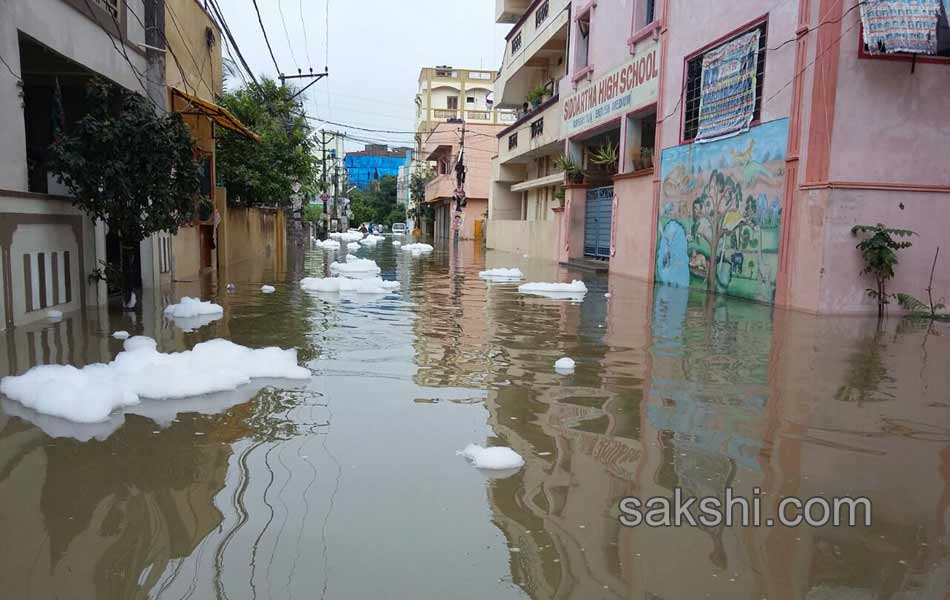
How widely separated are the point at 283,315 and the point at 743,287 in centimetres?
807

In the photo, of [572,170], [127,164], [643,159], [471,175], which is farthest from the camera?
[471,175]

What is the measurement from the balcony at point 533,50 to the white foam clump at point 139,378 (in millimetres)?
21024

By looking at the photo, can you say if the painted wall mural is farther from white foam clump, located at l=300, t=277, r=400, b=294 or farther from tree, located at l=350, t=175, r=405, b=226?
tree, located at l=350, t=175, r=405, b=226

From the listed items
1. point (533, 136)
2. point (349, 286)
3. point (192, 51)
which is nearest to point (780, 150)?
point (349, 286)

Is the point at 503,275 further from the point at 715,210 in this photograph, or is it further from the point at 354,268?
the point at 715,210

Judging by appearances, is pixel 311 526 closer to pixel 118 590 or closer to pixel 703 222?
pixel 118 590

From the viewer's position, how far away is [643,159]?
18.5 m

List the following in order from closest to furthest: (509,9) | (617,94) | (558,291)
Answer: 1. (558,291)
2. (617,94)
3. (509,9)

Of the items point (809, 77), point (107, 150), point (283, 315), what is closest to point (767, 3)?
point (809, 77)

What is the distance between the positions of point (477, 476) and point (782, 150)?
9.87 meters

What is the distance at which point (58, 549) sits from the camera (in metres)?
2.97

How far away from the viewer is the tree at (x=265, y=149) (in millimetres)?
20312

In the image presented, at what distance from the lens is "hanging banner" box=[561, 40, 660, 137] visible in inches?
692

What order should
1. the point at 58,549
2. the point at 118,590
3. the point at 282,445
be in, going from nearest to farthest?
the point at 118,590 → the point at 58,549 → the point at 282,445
